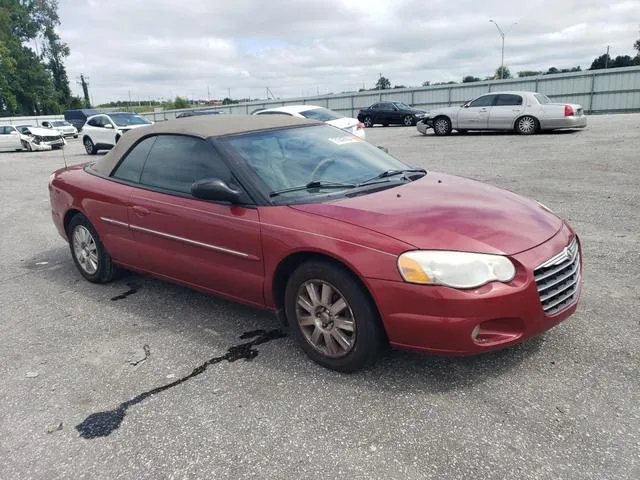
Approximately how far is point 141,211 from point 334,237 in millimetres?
1880

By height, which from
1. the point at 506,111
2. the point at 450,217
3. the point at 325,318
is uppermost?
the point at 450,217

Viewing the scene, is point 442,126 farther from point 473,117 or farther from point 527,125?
point 527,125

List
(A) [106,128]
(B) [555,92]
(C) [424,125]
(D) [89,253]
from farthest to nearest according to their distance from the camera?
(B) [555,92], (C) [424,125], (A) [106,128], (D) [89,253]

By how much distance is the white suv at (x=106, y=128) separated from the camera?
19.5 metres

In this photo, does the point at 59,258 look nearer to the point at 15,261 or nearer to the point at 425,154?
the point at 15,261

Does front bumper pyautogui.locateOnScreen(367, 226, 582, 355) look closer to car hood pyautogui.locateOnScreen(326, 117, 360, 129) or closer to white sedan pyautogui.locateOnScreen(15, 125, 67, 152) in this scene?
car hood pyautogui.locateOnScreen(326, 117, 360, 129)

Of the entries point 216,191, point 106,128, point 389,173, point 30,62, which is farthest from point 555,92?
point 30,62

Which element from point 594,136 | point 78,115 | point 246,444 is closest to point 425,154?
point 594,136

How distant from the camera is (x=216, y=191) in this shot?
3.35 m

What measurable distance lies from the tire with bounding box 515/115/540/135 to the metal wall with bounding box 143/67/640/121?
14.9 metres

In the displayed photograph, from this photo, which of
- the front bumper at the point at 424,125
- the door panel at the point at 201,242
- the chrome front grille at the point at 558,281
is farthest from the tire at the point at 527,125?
the door panel at the point at 201,242

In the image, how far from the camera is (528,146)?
13883 mm

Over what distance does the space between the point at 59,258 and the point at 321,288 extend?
4.12m

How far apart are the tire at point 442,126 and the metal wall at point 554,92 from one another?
14238 mm
